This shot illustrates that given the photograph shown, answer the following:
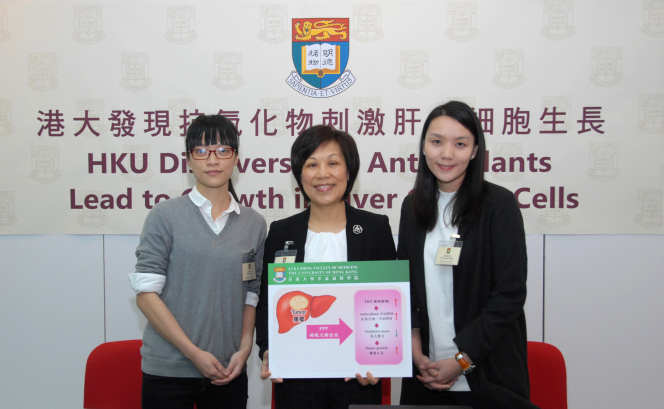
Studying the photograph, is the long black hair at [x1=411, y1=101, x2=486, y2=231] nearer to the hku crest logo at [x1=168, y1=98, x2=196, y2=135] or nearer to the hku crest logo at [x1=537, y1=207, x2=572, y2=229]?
the hku crest logo at [x1=537, y1=207, x2=572, y2=229]

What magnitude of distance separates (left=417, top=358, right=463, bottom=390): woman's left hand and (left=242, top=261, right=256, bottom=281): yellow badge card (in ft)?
2.71

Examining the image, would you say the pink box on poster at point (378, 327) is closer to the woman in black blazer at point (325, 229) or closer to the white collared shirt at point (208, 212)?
the woman in black blazer at point (325, 229)

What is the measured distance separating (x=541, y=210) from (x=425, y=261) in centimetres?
151

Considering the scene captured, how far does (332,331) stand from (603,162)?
2.33 metres

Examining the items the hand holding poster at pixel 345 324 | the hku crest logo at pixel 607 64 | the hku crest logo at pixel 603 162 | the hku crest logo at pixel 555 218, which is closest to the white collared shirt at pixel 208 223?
the hand holding poster at pixel 345 324

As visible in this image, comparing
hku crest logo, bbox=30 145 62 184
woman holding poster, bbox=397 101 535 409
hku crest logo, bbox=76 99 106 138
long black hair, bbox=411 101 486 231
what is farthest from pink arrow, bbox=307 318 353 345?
hku crest logo, bbox=30 145 62 184

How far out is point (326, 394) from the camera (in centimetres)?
166

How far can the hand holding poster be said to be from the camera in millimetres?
1482

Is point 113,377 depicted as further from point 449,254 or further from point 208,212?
point 449,254

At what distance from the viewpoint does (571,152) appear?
9.02ft

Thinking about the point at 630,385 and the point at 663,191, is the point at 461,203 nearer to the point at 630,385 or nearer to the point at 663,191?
the point at 663,191

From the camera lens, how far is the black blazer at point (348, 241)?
1715 mm

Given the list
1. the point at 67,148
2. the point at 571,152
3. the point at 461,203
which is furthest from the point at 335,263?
the point at 67,148

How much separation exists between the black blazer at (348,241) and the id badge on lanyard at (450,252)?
24 centimetres
